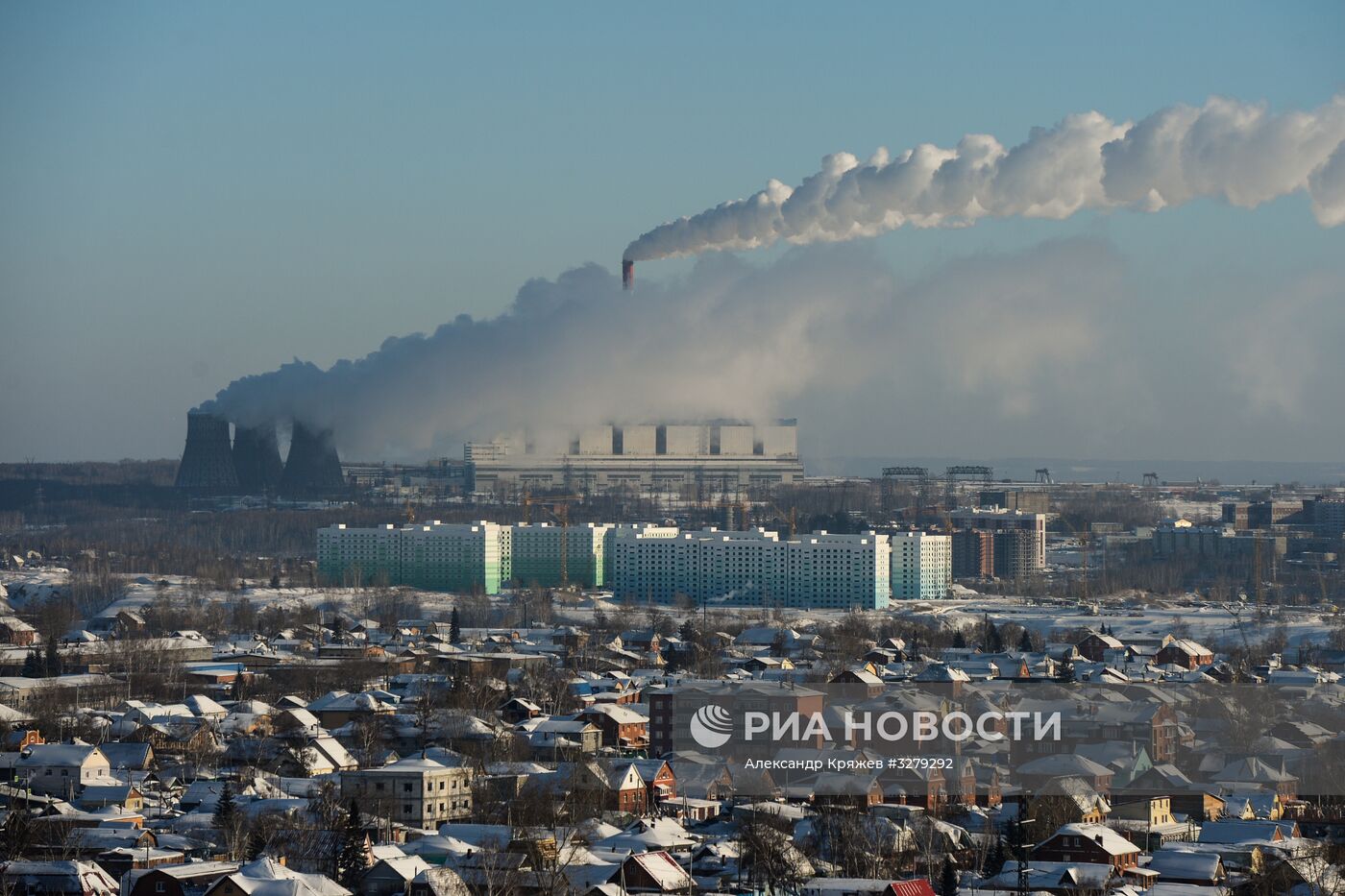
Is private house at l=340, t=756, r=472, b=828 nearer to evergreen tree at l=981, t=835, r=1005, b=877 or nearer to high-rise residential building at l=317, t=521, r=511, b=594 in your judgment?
evergreen tree at l=981, t=835, r=1005, b=877

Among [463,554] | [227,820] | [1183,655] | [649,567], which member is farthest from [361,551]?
[227,820]

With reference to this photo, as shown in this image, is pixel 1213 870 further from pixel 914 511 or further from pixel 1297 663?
pixel 914 511

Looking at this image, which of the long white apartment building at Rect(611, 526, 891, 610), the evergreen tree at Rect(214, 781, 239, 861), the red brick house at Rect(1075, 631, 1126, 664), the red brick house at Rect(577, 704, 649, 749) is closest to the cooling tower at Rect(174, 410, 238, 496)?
the long white apartment building at Rect(611, 526, 891, 610)

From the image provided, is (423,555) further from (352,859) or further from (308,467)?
(352,859)

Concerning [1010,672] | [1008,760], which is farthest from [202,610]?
[1008,760]

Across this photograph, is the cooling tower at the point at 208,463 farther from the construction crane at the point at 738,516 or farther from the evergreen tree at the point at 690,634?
the evergreen tree at the point at 690,634
